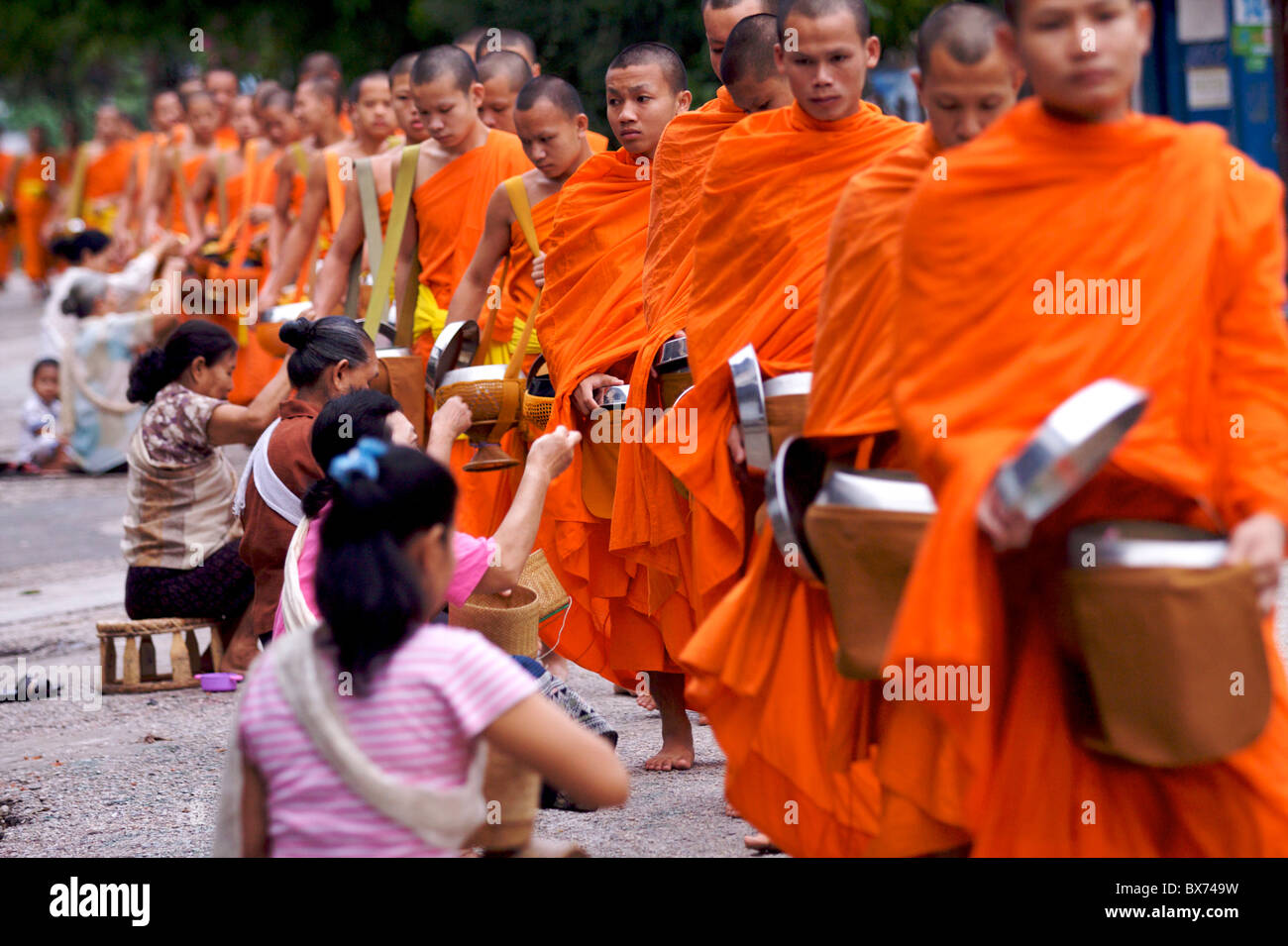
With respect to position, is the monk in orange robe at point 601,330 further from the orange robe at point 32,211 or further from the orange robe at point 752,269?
the orange robe at point 32,211

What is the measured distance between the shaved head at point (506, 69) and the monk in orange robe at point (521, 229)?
1.28 metres

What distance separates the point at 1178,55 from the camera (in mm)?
12883

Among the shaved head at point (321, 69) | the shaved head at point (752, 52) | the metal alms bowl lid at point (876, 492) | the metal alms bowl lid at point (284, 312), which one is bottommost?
the metal alms bowl lid at point (876, 492)

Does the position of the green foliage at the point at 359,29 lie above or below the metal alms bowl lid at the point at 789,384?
above

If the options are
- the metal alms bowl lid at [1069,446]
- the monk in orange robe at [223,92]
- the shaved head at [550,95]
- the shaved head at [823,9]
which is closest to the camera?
the metal alms bowl lid at [1069,446]

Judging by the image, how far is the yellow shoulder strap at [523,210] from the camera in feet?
20.4

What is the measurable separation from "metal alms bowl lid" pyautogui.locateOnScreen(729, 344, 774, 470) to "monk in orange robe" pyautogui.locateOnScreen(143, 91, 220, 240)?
11724mm

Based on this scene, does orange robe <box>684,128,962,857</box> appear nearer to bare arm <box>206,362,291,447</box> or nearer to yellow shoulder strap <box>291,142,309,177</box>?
bare arm <box>206,362,291,447</box>

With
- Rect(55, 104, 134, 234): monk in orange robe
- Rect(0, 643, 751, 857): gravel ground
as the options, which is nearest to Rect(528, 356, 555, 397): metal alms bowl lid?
Rect(0, 643, 751, 857): gravel ground

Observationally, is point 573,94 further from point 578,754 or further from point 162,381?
point 578,754

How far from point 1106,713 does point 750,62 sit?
7.98 ft

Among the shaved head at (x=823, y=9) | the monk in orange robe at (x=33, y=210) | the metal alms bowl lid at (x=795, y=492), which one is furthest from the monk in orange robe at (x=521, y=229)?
the monk in orange robe at (x=33, y=210)

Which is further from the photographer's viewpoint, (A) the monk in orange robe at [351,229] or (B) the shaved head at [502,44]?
(B) the shaved head at [502,44]
